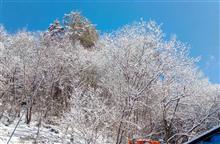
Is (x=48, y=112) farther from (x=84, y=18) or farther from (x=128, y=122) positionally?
(x=84, y=18)

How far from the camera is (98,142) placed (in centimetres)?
1634

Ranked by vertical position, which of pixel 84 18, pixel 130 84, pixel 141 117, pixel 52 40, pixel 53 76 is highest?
pixel 84 18

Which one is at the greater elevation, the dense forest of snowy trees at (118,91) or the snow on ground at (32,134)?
the dense forest of snowy trees at (118,91)

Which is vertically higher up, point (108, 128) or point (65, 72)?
point (65, 72)

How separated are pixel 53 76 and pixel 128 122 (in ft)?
22.6

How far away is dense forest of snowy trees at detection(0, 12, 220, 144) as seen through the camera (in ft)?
56.4

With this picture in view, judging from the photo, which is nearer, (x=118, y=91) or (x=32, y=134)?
(x=32, y=134)

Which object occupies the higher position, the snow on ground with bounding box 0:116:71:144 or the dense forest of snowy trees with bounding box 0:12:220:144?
the dense forest of snowy trees with bounding box 0:12:220:144

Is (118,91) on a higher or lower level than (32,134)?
higher

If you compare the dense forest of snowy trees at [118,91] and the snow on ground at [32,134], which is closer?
the snow on ground at [32,134]

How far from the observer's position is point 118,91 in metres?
18.6

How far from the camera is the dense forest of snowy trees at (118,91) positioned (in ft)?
56.4

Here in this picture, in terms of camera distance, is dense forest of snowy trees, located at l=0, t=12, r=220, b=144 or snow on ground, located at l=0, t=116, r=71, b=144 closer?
snow on ground, located at l=0, t=116, r=71, b=144

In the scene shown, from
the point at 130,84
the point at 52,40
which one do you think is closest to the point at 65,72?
the point at 52,40
